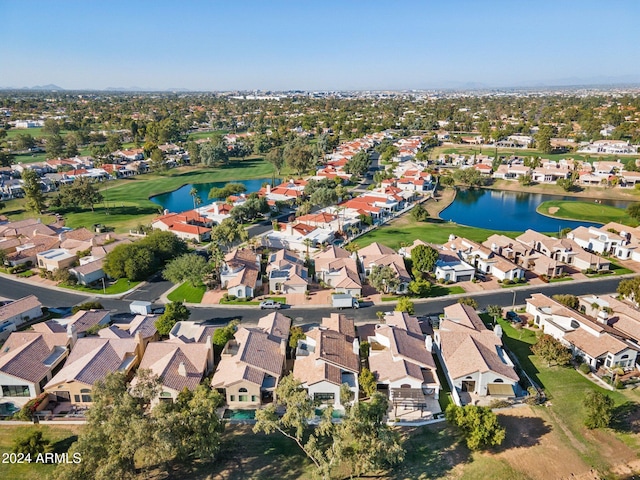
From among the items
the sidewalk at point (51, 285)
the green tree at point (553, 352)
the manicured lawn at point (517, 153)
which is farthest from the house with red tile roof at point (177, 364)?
the manicured lawn at point (517, 153)

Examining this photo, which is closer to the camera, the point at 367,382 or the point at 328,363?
the point at 367,382

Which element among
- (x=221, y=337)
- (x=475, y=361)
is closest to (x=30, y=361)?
(x=221, y=337)

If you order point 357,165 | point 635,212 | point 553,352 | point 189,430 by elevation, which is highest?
point 357,165

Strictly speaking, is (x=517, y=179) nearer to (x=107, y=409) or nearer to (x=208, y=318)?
(x=208, y=318)

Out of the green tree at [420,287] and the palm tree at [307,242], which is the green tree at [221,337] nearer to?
the green tree at [420,287]

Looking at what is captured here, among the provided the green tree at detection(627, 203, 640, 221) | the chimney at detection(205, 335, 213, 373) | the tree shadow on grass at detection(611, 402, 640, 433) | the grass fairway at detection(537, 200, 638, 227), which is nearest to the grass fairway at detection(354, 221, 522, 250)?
the green tree at detection(627, 203, 640, 221)

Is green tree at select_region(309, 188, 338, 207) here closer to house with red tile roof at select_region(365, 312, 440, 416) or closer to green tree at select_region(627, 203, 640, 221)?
house with red tile roof at select_region(365, 312, 440, 416)

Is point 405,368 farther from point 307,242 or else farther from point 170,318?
point 307,242
